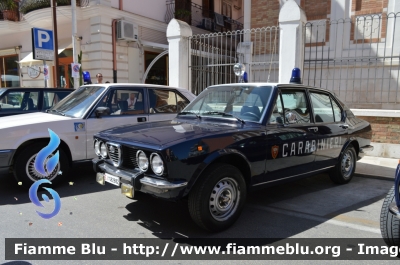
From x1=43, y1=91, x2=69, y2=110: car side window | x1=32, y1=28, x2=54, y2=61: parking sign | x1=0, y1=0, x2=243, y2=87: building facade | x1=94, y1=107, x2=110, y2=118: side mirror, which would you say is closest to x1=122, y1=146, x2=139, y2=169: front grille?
x1=94, y1=107, x2=110, y2=118: side mirror

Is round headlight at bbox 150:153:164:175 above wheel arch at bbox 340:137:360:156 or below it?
above

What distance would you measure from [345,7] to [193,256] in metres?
11.5

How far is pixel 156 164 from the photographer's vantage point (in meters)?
3.45

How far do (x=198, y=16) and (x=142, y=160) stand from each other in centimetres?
1693

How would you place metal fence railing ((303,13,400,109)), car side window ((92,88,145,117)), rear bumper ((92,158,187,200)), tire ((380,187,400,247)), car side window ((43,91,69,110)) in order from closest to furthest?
1. tire ((380,187,400,247))
2. rear bumper ((92,158,187,200))
3. car side window ((92,88,145,117))
4. car side window ((43,91,69,110))
5. metal fence railing ((303,13,400,109))

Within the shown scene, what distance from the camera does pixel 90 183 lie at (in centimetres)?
577

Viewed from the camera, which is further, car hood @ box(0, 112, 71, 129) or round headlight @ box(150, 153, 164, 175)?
car hood @ box(0, 112, 71, 129)

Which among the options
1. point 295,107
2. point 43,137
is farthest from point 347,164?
point 43,137

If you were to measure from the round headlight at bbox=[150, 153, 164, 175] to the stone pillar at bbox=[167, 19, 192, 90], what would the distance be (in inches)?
284

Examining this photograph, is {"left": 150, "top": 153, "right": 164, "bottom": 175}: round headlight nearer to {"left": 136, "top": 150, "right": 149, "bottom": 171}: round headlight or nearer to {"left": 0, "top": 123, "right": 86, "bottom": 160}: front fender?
{"left": 136, "top": 150, "right": 149, "bottom": 171}: round headlight

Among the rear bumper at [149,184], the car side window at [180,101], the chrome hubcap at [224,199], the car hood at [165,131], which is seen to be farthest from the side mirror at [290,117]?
the car side window at [180,101]

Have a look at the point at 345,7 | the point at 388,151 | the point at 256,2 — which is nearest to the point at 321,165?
the point at 388,151

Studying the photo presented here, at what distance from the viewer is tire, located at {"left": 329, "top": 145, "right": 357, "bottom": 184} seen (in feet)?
18.4

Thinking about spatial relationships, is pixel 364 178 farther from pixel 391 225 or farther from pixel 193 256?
pixel 193 256
